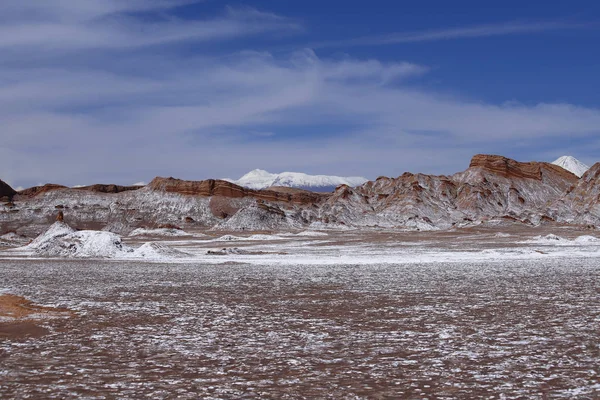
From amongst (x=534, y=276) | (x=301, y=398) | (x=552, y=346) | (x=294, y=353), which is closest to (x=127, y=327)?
(x=294, y=353)

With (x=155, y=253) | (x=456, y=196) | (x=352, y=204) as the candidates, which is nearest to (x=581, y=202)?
(x=456, y=196)

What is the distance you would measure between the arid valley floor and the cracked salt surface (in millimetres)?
33

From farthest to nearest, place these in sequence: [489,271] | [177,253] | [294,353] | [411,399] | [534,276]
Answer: [177,253] → [489,271] → [534,276] → [294,353] → [411,399]

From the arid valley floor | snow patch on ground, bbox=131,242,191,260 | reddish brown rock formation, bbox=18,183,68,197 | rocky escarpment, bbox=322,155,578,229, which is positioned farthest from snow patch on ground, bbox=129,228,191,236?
the arid valley floor

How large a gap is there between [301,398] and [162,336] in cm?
532

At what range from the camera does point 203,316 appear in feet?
48.6

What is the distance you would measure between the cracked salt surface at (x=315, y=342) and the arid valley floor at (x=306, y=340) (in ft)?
0.11

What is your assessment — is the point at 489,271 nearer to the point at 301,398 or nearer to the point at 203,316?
the point at 203,316

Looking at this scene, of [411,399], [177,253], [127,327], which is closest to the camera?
[411,399]

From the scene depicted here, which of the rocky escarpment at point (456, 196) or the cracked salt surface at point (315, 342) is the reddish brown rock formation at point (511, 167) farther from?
the cracked salt surface at point (315, 342)

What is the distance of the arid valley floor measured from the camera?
324 inches

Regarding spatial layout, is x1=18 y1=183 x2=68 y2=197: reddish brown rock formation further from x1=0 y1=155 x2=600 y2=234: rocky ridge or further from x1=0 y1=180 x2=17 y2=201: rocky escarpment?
x1=0 y1=180 x2=17 y2=201: rocky escarpment

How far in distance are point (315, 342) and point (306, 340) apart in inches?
10.3

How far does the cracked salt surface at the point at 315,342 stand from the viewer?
8.22 meters
